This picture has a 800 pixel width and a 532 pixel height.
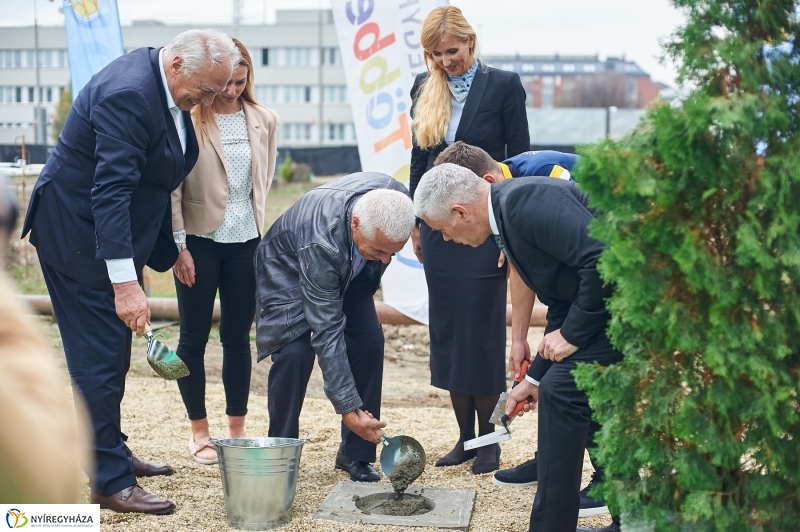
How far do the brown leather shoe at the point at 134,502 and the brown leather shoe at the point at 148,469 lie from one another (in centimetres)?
59

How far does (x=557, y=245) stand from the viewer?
339 cm

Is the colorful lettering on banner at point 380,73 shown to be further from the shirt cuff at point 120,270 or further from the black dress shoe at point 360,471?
the shirt cuff at point 120,270

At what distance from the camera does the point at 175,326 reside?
878 cm

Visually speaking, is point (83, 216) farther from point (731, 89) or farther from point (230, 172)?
point (731, 89)

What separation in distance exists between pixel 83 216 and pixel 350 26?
13.4 ft

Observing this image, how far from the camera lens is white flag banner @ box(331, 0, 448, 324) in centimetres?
746

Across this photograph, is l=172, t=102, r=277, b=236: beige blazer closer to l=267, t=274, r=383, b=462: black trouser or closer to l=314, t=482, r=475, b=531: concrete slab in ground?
l=267, t=274, r=383, b=462: black trouser

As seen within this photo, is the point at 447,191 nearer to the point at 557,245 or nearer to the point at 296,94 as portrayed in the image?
the point at 557,245

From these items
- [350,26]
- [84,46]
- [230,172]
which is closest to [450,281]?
[230,172]

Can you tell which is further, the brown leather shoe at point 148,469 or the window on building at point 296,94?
the window on building at point 296,94

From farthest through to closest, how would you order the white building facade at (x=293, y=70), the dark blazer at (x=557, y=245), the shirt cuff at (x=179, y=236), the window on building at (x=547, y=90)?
the window on building at (x=547, y=90) → the white building facade at (x=293, y=70) → the shirt cuff at (x=179, y=236) → the dark blazer at (x=557, y=245)

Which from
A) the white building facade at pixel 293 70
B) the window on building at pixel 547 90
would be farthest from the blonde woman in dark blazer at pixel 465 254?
the window on building at pixel 547 90

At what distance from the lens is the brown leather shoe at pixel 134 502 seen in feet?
13.1

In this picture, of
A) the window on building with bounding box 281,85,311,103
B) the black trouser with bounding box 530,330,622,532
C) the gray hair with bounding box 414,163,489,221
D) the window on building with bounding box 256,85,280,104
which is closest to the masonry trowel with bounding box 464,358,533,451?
the black trouser with bounding box 530,330,622,532
